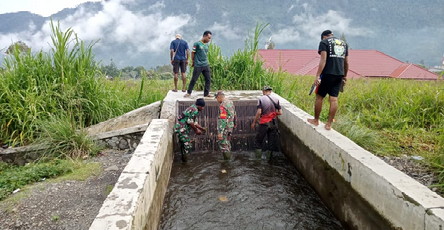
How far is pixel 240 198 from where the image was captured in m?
4.57

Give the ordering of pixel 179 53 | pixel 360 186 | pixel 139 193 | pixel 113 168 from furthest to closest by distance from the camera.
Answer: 1. pixel 179 53
2. pixel 113 168
3. pixel 360 186
4. pixel 139 193

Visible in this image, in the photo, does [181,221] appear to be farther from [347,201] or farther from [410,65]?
[410,65]

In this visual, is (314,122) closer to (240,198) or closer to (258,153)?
(258,153)

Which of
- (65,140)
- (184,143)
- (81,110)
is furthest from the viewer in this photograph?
(81,110)

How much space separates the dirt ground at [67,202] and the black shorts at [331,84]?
57.3 inches

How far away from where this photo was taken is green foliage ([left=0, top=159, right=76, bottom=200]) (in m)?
4.40

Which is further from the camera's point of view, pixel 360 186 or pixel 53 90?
pixel 53 90

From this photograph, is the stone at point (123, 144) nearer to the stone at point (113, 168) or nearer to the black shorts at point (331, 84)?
the stone at point (113, 168)

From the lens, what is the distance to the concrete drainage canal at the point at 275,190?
2.87 metres

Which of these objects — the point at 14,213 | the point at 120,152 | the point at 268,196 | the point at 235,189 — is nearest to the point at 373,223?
the point at 268,196

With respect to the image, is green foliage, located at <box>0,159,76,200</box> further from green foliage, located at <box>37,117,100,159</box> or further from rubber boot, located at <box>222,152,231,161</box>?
rubber boot, located at <box>222,152,231,161</box>

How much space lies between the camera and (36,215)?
370cm

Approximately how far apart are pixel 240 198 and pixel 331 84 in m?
2.25

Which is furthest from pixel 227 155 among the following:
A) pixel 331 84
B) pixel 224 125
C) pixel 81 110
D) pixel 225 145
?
pixel 81 110
